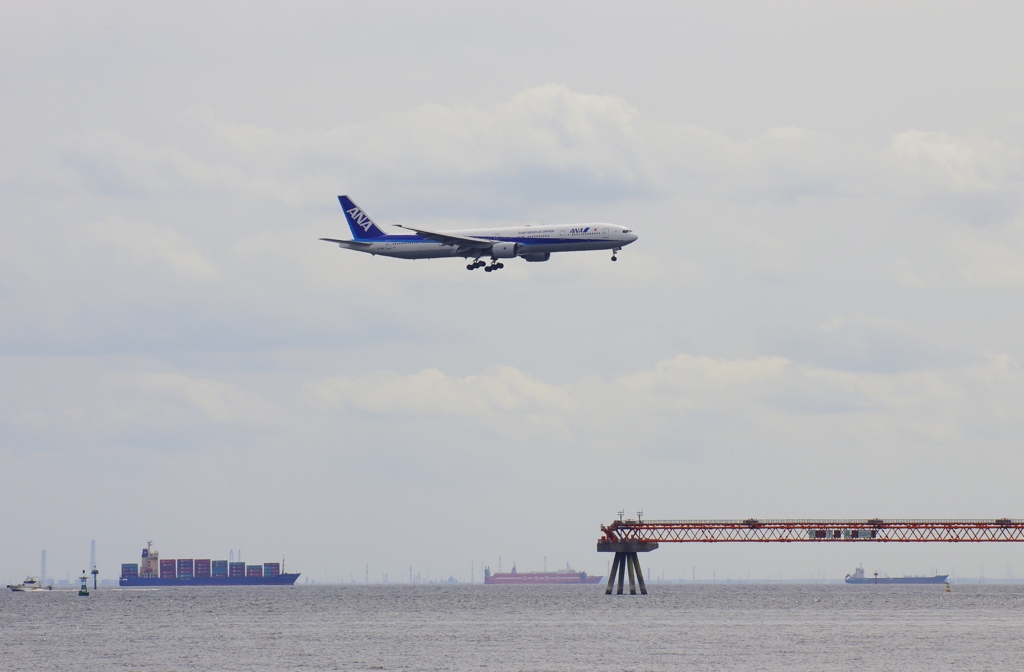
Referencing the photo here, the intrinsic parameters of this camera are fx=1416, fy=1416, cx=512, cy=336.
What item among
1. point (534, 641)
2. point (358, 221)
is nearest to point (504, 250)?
point (358, 221)

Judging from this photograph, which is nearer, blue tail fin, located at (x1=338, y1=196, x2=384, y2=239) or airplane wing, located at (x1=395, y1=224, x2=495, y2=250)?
airplane wing, located at (x1=395, y1=224, x2=495, y2=250)

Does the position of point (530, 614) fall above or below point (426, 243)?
below

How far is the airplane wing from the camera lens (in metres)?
159

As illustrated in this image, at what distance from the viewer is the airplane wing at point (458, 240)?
520 feet

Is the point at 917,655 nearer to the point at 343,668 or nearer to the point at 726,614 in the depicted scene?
the point at 343,668

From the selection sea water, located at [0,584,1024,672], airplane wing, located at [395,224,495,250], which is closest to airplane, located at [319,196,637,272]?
airplane wing, located at [395,224,495,250]

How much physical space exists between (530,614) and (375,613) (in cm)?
2383

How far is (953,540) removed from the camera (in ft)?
598

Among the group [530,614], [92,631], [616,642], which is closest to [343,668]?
[616,642]

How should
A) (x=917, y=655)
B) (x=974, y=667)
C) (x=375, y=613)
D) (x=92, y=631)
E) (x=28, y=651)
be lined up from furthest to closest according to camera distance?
(x=375, y=613)
(x=92, y=631)
(x=28, y=651)
(x=917, y=655)
(x=974, y=667)

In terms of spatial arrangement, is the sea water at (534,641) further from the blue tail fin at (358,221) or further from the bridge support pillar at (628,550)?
the blue tail fin at (358,221)

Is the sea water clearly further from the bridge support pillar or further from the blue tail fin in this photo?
Answer: the blue tail fin

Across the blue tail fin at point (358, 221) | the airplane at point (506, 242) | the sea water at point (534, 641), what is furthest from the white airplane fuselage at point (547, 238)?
the sea water at point (534, 641)

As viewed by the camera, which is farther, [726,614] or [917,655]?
[726,614]
